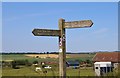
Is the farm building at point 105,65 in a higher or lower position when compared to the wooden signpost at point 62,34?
lower

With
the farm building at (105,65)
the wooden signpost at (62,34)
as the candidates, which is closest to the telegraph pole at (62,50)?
the wooden signpost at (62,34)

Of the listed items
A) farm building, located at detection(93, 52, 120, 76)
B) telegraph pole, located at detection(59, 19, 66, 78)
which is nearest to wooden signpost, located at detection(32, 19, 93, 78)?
telegraph pole, located at detection(59, 19, 66, 78)

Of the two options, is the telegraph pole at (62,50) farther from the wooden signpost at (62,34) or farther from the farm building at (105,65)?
the farm building at (105,65)

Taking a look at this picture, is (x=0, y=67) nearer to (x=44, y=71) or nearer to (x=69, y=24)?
(x=44, y=71)

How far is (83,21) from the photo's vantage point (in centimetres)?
637

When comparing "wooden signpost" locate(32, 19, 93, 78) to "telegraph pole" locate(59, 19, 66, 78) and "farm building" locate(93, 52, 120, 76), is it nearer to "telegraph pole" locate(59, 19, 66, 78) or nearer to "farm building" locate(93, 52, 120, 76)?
"telegraph pole" locate(59, 19, 66, 78)

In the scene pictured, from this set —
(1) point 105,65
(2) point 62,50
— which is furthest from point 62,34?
(1) point 105,65

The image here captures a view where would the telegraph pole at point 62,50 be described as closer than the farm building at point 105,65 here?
Yes

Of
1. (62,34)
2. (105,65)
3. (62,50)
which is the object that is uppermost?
(62,34)

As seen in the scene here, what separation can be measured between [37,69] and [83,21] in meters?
1.28

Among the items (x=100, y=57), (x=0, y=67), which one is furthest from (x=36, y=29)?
(x=100, y=57)

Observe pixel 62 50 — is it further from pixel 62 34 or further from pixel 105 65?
pixel 105 65

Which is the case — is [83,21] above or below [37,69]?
above

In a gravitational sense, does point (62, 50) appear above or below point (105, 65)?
above
